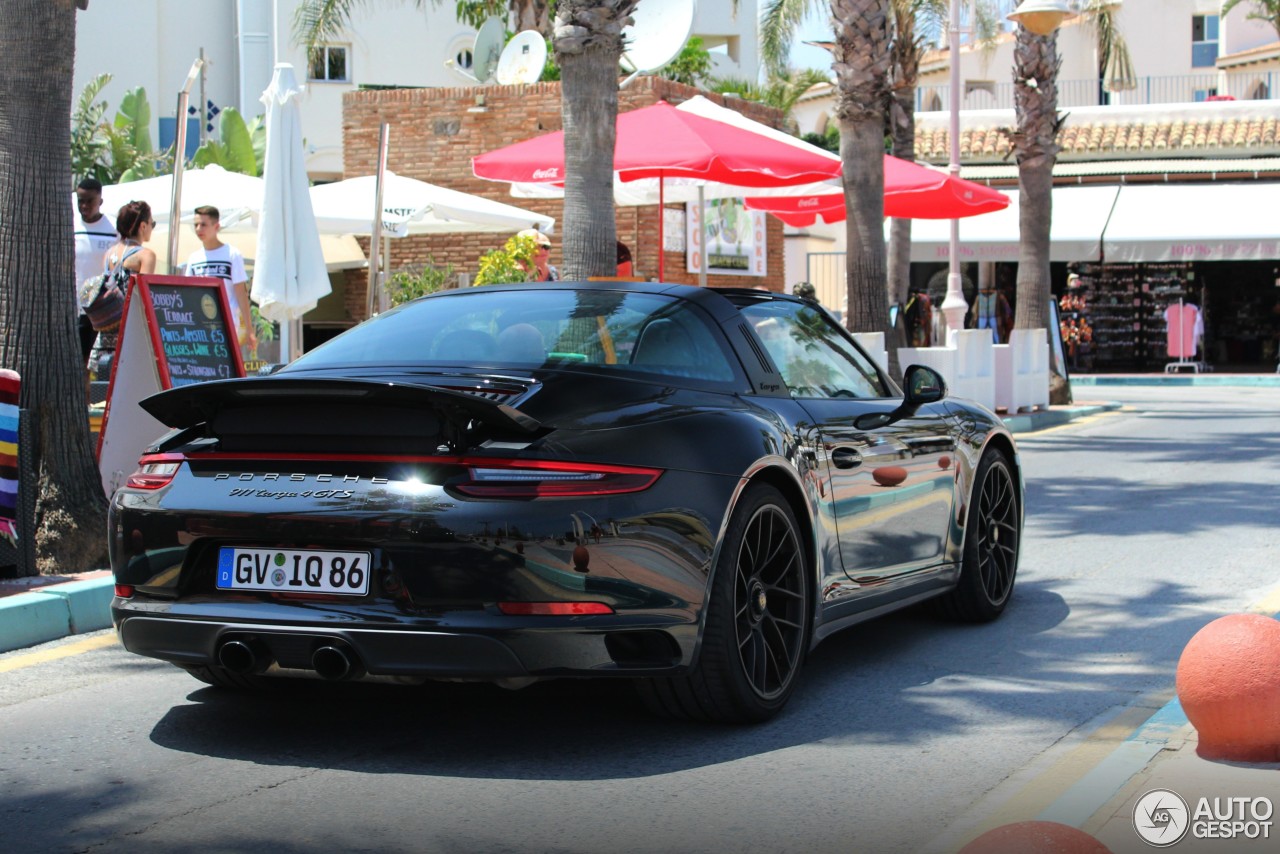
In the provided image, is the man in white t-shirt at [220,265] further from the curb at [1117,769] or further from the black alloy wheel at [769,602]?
the curb at [1117,769]

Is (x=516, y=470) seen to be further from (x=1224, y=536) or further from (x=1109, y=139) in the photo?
(x=1109, y=139)

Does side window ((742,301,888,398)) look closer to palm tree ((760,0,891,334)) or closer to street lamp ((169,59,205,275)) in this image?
street lamp ((169,59,205,275))

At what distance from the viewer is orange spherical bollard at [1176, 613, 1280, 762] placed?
4539 mm

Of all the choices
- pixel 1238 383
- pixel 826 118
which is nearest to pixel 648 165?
pixel 1238 383

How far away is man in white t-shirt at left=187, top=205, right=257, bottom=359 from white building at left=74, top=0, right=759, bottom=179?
96.8ft

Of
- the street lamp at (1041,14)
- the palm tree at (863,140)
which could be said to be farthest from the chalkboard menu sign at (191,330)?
the street lamp at (1041,14)

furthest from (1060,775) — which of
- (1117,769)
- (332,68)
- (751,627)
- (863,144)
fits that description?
(332,68)

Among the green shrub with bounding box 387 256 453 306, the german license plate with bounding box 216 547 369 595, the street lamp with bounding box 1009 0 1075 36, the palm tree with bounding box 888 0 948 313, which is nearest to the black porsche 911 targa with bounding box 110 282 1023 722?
the german license plate with bounding box 216 547 369 595

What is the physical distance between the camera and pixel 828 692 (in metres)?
5.70

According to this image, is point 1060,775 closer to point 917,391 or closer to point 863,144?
point 917,391

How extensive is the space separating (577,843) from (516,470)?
41.8 inches

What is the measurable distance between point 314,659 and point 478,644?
486 mm

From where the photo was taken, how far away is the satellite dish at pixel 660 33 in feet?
63.4

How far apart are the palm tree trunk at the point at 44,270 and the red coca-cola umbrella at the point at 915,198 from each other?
11567mm
